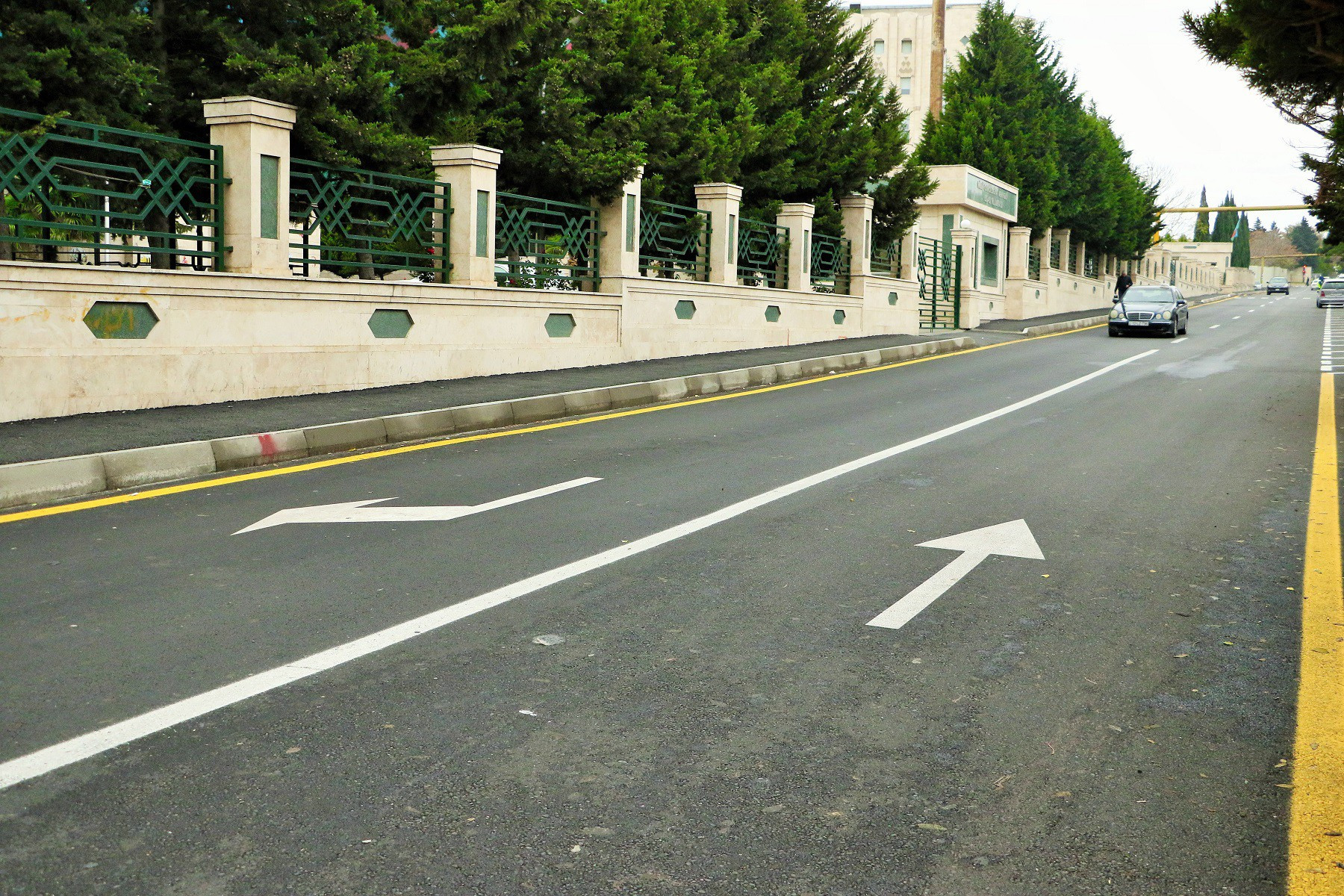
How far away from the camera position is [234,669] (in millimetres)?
4531

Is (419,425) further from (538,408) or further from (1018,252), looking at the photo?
(1018,252)

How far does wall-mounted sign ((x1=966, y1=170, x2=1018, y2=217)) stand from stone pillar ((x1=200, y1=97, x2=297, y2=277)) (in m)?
28.1

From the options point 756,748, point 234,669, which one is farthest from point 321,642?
point 756,748

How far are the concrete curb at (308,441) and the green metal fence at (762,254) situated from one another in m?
6.21

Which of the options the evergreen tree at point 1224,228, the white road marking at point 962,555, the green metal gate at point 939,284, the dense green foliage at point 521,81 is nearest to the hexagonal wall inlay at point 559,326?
the dense green foliage at point 521,81

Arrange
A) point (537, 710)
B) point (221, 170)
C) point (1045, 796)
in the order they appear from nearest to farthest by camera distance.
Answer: point (1045, 796)
point (537, 710)
point (221, 170)

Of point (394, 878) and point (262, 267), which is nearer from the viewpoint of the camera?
point (394, 878)

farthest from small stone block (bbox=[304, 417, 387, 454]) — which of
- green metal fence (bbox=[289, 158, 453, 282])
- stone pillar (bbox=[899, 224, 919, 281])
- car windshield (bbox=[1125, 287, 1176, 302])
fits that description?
car windshield (bbox=[1125, 287, 1176, 302])

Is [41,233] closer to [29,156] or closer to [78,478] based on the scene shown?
[29,156]

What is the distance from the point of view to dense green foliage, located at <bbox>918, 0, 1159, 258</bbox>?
4209 centimetres

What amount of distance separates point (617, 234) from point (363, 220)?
15.8 feet

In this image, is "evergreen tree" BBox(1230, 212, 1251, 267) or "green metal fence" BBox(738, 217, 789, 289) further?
"evergreen tree" BBox(1230, 212, 1251, 267)

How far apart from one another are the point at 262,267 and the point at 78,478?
525 centimetres

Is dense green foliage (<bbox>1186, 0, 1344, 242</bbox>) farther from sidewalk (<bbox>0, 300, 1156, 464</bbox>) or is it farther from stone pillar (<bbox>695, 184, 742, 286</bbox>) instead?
stone pillar (<bbox>695, 184, 742, 286</bbox>)
